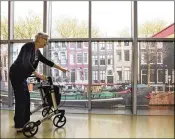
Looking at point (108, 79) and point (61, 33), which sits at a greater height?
point (61, 33)

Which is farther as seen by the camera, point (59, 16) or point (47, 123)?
point (59, 16)

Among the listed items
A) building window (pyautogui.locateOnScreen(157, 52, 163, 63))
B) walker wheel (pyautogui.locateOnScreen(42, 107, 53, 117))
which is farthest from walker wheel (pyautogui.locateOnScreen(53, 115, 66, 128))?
building window (pyautogui.locateOnScreen(157, 52, 163, 63))

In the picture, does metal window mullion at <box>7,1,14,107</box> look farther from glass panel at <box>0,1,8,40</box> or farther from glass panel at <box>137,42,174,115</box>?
glass panel at <box>137,42,174,115</box>

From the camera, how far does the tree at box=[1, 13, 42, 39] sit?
17.9 feet

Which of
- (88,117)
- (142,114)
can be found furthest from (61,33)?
(142,114)

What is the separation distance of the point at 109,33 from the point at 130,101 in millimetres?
1507

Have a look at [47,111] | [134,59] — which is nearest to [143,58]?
[134,59]

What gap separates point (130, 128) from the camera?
3.73 meters

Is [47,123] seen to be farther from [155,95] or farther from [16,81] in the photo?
[155,95]

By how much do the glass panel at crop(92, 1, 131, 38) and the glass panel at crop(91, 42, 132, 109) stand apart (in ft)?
0.76

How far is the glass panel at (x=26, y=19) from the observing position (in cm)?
546

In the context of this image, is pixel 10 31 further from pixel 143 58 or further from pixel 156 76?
pixel 156 76

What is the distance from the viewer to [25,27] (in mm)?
5523

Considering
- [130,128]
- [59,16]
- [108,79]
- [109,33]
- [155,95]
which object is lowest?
[130,128]
